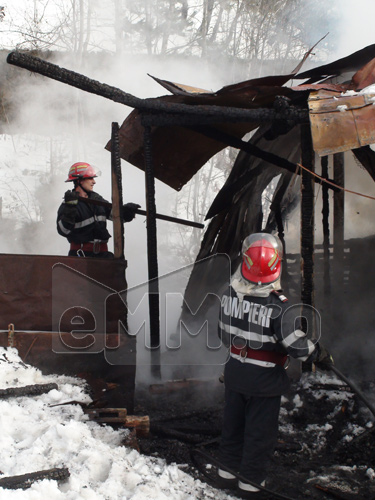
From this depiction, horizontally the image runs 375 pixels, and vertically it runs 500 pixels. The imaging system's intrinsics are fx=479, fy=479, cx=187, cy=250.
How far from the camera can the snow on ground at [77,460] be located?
330cm

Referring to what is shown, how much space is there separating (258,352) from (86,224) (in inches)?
146

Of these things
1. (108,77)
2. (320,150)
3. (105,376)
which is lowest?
(105,376)

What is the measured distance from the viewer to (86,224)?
6746mm

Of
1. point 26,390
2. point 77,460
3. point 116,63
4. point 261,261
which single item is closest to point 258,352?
point 261,261

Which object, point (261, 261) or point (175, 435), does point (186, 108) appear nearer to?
point (261, 261)

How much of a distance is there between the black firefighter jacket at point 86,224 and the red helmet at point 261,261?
3298mm

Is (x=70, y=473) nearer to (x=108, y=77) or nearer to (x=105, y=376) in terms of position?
(x=105, y=376)

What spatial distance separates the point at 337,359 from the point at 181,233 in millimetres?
11898

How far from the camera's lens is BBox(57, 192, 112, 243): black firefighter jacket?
6.67m

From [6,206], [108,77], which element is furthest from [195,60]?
[6,206]

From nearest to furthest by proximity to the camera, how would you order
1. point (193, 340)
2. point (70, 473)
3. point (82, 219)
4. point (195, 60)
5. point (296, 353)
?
point (70, 473) < point (296, 353) < point (82, 219) < point (193, 340) < point (195, 60)

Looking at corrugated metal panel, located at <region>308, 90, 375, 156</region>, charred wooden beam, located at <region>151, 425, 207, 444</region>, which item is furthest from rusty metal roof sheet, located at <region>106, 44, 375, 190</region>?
charred wooden beam, located at <region>151, 425, 207, 444</region>

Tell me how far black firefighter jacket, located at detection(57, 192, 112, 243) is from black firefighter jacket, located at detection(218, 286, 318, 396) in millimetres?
3348

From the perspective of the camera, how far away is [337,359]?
6.88 m
